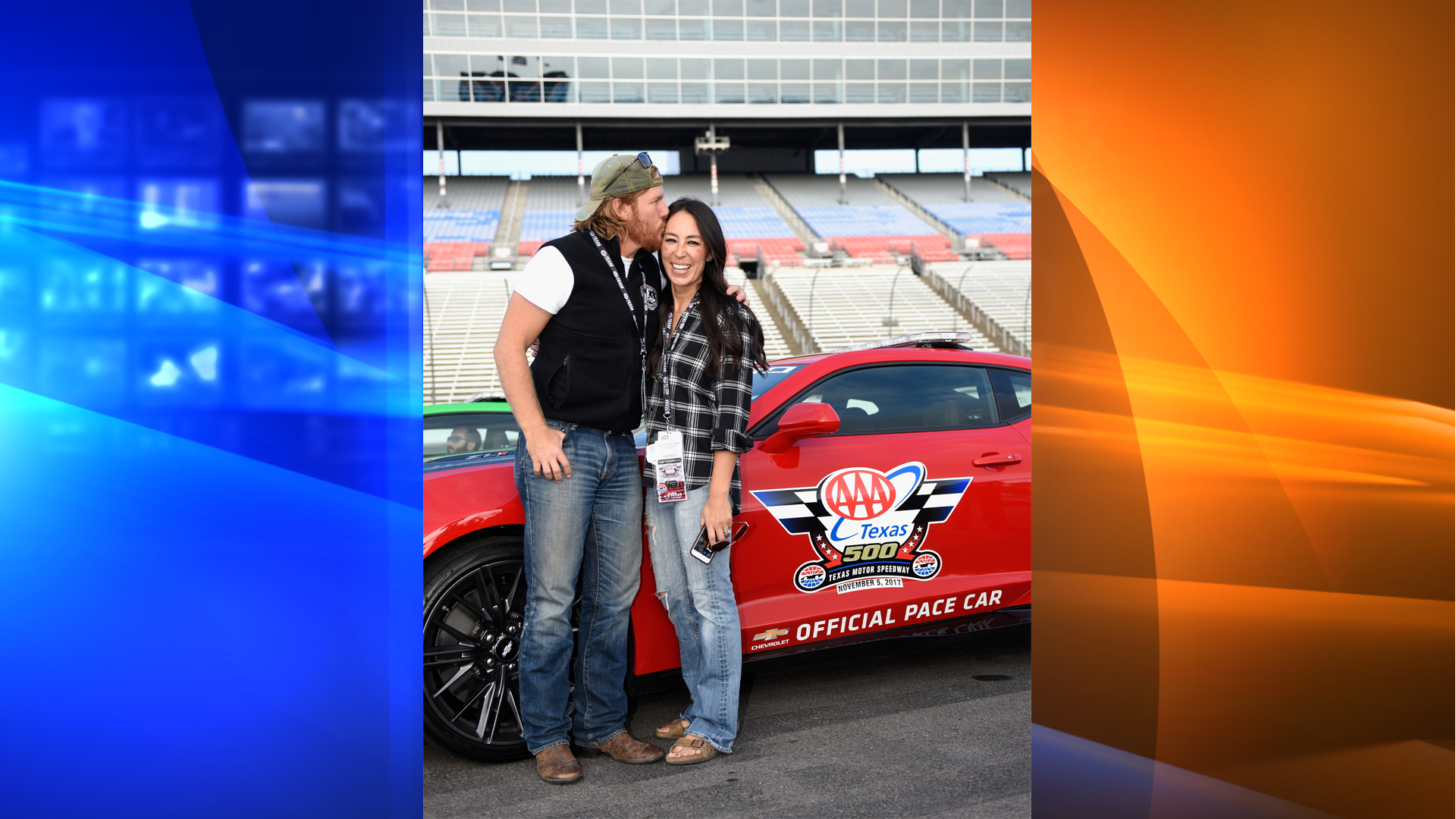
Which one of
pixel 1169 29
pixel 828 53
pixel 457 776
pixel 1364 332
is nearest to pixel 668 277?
pixel 457 776

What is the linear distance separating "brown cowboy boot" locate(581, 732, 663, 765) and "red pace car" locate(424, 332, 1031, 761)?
8.3 inches

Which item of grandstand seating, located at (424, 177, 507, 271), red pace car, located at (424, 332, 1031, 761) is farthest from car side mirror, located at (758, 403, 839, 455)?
grandstand seating, located at (424, 177, 507, 271)

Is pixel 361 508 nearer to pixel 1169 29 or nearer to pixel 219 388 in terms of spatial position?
pixel 219 388

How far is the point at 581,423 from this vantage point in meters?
3.09

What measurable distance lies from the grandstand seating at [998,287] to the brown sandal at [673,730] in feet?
85.3

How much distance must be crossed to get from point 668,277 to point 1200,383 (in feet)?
6.73

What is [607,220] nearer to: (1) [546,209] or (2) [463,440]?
(2) [463,440]

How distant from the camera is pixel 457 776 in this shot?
3.22m

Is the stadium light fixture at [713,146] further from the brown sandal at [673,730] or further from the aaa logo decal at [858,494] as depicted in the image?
the brown sandal at [673,730]

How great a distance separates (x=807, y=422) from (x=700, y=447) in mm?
465

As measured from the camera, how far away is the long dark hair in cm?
318

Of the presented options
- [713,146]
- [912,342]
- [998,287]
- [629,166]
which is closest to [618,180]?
[629,166]

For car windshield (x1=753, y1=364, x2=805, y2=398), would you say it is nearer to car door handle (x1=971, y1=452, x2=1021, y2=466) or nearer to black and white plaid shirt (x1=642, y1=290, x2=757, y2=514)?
black and white plaid shirt (x1=642, y1=290, x2=757, y2=514)

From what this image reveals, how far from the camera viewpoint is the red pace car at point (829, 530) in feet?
10.7
